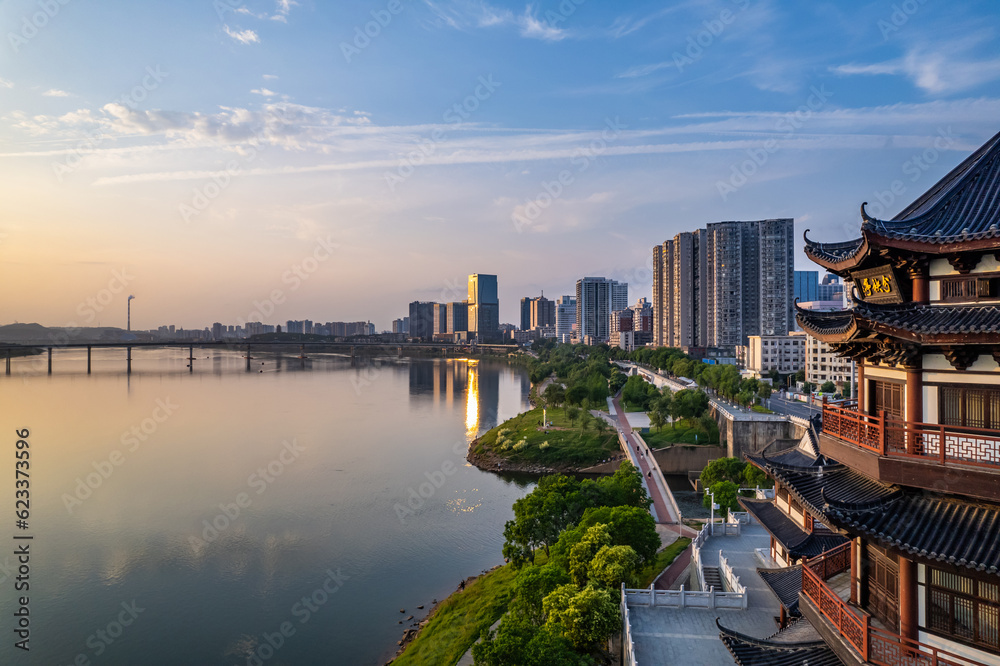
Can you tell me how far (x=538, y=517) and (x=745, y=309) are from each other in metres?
75.8

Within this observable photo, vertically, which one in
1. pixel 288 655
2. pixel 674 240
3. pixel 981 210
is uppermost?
pixel 674 240

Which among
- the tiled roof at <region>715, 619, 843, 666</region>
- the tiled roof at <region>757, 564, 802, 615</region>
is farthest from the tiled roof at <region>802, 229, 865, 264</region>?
the tiled roof at <region>757, 564, 802, 615</region>

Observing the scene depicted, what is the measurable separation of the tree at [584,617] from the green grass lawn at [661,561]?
13.4ft

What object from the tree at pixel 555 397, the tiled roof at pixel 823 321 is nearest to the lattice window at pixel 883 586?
the tiled roof at pixel 823 321

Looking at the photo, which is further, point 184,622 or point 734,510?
point 734,510

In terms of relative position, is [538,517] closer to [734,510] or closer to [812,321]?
[734,510]

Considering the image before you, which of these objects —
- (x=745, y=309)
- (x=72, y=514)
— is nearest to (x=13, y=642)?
(x=72, y=514)

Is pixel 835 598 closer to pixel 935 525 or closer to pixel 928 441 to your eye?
pixel 935 525

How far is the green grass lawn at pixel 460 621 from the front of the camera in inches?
614

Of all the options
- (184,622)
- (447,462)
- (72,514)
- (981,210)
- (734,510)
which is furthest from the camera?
(447,462)

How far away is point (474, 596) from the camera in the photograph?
18969mm

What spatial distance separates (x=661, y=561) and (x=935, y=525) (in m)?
13.8

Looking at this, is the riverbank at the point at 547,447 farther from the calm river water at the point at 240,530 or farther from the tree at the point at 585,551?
the tree at the point at 585,551

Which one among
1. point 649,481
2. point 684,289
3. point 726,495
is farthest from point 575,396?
point 684,289
